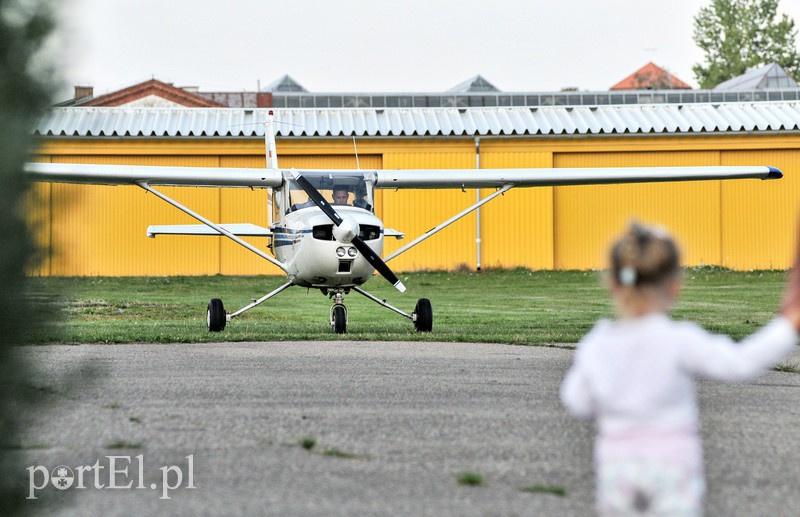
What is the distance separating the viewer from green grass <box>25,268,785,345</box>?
536 inches

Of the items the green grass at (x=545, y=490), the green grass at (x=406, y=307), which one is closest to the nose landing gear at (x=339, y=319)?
the green grass at (x=406, y=307)

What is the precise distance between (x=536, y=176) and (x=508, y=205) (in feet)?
45.8

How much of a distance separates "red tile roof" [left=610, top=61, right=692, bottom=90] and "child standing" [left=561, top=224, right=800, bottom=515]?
3614 inches

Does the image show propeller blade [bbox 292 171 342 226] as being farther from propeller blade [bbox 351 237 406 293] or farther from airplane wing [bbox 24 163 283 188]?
airplane wing [bbox 24 163 283 188]

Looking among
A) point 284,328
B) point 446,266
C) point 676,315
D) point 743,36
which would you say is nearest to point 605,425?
point 284,328

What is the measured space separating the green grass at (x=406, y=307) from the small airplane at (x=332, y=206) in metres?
0.63

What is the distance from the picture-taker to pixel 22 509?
359 centimetres

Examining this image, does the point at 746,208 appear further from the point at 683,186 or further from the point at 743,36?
the point at 743,36

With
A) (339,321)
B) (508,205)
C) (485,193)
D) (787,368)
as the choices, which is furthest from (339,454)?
(485,193)

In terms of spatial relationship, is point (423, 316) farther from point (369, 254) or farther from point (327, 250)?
point (327, 250)

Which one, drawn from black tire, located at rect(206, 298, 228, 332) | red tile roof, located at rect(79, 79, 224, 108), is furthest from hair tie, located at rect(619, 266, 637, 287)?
red tile roof, located at rect(79, 79, 224, 108)

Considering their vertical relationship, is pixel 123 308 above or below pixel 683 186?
below

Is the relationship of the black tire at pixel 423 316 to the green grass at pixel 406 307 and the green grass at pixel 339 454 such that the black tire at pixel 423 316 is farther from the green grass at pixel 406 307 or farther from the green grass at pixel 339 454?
the green grass at pixel 339 454

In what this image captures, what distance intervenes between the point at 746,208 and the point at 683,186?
198cm
